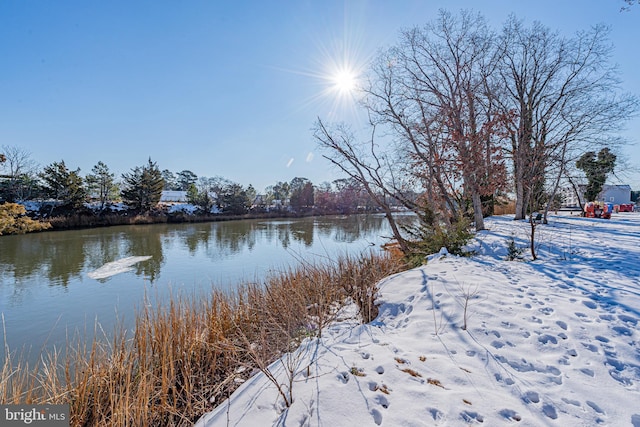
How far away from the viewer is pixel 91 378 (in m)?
2.31

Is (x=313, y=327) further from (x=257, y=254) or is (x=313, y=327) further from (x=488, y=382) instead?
(x=257, y=254)

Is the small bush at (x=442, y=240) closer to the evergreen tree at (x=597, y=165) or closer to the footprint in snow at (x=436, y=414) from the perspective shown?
the footprint in snow at (x=436, y=414)

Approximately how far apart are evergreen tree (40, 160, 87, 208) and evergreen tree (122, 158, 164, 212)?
14.1 ft

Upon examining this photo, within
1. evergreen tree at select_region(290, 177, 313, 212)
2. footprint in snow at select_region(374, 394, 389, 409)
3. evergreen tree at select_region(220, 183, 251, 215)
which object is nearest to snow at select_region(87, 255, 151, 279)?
footprint in snow at select_region(374, 394, 389, 409)

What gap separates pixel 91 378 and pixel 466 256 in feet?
19.9

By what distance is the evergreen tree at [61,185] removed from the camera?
24.1 metres

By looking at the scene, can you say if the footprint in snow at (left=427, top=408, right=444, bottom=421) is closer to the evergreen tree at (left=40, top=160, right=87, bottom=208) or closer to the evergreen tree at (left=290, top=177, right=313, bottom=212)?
the evergreen tree at (left=40, top=160, right=87, bottom=208)

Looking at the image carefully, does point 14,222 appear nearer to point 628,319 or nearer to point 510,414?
point 510,414

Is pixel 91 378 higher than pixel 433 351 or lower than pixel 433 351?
lower

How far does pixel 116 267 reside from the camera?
31.2 ft

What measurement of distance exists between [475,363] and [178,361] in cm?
294

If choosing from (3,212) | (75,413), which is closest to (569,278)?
(75,413)

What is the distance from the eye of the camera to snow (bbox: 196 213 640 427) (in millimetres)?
1681

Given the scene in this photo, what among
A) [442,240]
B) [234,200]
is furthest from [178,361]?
[234,200]
